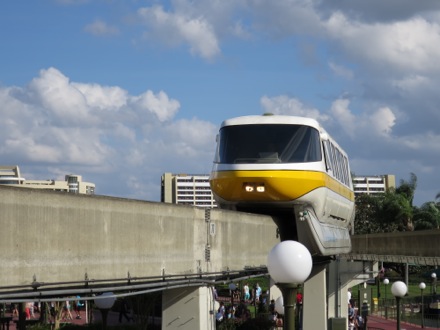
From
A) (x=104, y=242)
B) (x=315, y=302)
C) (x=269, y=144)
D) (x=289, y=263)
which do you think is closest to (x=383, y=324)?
(x=315, y=302)

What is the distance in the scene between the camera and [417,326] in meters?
43.2

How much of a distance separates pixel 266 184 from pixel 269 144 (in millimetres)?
1134

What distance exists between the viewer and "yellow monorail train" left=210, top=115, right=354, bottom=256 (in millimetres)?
19656

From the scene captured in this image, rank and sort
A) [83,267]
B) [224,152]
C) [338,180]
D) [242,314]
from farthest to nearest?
[242,314], [338,180], [224,152], [83,267]

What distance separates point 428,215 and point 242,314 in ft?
183

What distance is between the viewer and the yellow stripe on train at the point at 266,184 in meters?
19.5

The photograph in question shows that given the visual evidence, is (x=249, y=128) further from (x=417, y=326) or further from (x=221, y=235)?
(x=417, y=326)

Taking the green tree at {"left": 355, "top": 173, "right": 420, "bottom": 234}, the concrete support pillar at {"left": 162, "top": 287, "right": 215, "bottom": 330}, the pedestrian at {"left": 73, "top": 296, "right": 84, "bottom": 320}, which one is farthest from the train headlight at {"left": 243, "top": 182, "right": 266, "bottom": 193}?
the green tree at {"left": 355, "top": 173, "right": 420, "bottom": 234}

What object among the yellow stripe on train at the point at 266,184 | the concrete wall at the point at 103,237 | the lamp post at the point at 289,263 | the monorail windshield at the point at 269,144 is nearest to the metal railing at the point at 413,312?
A: the monorail windshield at the point at 269,144

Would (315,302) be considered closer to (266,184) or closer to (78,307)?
(266,184)

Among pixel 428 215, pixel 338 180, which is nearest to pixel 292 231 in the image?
pixel 338 180

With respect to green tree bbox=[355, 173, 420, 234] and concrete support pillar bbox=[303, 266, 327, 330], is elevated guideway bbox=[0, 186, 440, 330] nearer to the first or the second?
concrete support pillar bbox=[303, 266, 327, 330]

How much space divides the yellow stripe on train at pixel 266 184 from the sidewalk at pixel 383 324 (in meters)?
21.4

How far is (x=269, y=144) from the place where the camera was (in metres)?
20.2
